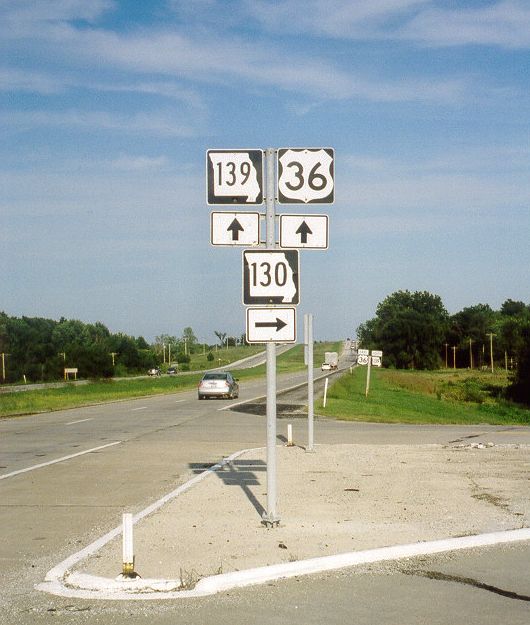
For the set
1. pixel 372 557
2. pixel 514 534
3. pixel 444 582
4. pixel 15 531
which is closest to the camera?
pixel 444 582

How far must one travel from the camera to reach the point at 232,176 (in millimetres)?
9055

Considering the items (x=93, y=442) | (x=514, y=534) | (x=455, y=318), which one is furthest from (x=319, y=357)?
(x=514, y=534)

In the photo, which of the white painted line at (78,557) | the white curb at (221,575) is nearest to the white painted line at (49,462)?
the white painted line at (78,557)

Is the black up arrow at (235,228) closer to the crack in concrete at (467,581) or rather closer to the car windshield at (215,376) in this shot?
the crack in concrete at (467,581)

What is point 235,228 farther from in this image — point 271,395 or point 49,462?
point 49,462

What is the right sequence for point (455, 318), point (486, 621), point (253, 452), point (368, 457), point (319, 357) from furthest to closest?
1. point (319, 357)
2. point (455, 318)
3. point (253, 452)
4. point (368, 457)
5. point (486, 621)

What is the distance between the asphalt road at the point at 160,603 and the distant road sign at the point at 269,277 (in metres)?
2.92

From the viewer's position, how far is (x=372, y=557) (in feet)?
24.7

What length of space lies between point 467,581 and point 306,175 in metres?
4.40

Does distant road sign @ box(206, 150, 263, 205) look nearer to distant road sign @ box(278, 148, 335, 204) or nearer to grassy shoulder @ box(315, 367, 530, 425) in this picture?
distant road sign @ box(278, 148, 335, 204)

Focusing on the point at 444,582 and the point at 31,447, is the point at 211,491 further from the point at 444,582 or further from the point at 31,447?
the point at 31,447

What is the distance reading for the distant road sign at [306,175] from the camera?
29.7 feet

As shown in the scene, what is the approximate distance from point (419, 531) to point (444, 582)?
1929 millimetres

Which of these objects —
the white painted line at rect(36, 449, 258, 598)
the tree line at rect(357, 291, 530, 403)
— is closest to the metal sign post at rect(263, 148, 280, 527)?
the white painted line at rect(36, 449, 258, 598)
